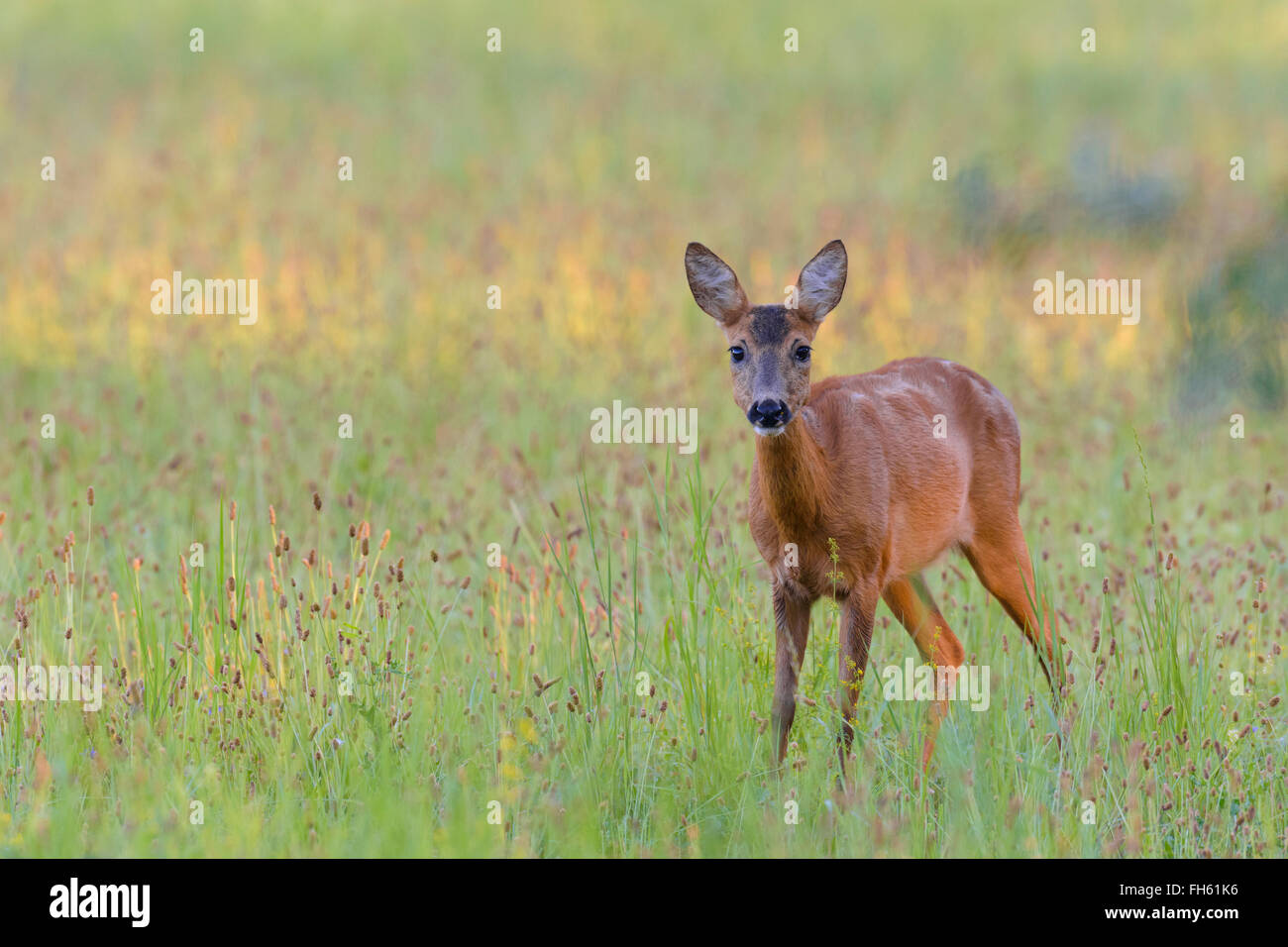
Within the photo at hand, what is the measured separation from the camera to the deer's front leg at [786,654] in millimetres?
5191

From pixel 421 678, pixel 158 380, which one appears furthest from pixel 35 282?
pixel 421 678

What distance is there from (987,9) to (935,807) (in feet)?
59.7

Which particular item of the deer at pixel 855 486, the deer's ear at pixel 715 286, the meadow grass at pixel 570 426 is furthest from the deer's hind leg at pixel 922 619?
the deer's ear at pixel 715 286

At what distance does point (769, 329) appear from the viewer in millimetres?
5359

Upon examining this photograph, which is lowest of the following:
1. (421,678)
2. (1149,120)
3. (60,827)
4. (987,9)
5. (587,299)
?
(60,827)

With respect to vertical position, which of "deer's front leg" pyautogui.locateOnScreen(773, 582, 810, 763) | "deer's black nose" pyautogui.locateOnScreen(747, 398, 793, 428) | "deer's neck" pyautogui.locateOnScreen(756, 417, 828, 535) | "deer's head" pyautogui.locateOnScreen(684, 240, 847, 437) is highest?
"deer's head" pyautogui.locateOnScreen(684, 240, 847, 437)

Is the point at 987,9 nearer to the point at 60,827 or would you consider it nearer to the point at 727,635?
the point at 727,635

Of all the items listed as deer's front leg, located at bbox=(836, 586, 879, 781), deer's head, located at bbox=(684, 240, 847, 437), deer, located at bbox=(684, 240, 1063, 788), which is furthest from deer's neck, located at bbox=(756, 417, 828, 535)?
deer's front leg, located at bbox=(836, 586, 879, 781)

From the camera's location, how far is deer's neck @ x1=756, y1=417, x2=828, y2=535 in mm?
5480

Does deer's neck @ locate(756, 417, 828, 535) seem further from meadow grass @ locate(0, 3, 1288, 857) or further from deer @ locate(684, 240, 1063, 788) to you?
meadow grass @ locate(0, 3, 1288, 857)

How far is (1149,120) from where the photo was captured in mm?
16391

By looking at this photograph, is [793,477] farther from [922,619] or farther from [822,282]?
[922,619]

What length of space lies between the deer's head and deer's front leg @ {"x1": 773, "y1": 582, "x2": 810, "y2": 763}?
0.67 metres

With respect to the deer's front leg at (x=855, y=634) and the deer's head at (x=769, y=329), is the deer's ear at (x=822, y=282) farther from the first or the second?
the deer's front leg at (x=855, y=634)
